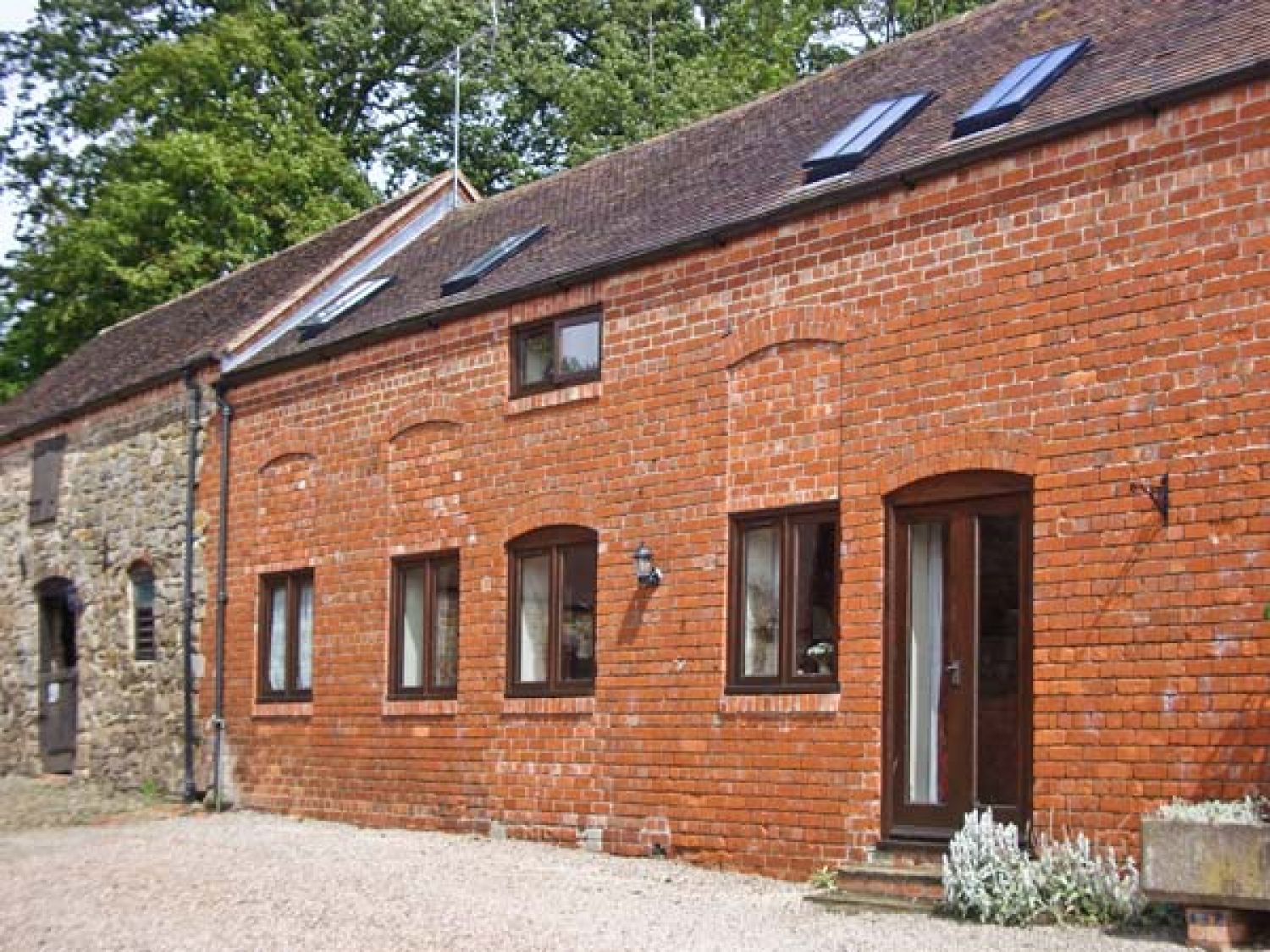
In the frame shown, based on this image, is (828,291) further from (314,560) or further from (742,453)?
(314,560)

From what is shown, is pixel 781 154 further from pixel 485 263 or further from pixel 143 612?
pixel 143 612

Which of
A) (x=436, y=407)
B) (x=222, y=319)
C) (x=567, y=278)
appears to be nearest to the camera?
(x=567, y=278)

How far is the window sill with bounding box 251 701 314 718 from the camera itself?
64.0ft

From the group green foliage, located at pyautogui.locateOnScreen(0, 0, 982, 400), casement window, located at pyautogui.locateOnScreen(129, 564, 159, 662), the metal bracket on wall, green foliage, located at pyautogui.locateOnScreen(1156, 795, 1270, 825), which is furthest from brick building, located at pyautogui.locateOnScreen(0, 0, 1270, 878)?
green foliage, located at pyautogui.locateOnScreen(0, 0, 982, 400)

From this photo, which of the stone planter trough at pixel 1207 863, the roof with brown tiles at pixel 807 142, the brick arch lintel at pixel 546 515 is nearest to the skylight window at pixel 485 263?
the roof with brown tiles at pixel 807 142

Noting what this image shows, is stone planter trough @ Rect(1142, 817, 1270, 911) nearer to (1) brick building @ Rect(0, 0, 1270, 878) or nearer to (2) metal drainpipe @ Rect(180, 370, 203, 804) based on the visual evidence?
(1) brick building @ Rect(0, 0, 1270, 878)

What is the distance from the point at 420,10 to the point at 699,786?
84.3 ft

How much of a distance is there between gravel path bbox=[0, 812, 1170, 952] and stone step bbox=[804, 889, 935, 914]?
0.16 meters

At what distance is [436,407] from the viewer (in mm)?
18062

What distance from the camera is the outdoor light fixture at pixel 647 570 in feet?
49.8

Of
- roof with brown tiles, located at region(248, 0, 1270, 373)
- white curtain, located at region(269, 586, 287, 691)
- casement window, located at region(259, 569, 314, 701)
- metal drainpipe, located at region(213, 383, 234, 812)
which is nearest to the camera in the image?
roof with brown tiles, located at region(248, 0, 1270, 373)

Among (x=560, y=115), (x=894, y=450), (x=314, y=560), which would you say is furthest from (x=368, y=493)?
(x=560, y=115)

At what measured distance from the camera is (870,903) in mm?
12266

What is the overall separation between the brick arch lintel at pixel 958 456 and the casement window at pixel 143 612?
1166 centimetres
